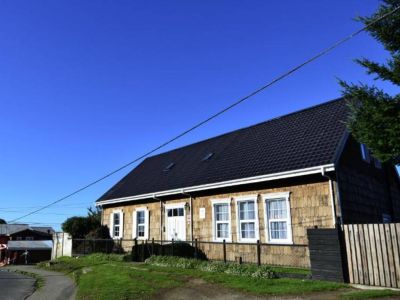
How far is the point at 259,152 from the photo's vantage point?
1923cm

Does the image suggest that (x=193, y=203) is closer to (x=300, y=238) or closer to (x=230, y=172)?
(x=230, y=172)

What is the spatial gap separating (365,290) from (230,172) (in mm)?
9809

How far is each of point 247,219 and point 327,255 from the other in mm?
6291

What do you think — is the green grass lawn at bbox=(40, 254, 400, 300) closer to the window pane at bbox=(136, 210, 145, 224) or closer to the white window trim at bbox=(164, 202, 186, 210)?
the white window trim at bbox=(164, 202, 186, 210)

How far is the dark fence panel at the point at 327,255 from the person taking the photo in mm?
11375

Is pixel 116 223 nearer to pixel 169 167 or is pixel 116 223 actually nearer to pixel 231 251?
pixel 169 167

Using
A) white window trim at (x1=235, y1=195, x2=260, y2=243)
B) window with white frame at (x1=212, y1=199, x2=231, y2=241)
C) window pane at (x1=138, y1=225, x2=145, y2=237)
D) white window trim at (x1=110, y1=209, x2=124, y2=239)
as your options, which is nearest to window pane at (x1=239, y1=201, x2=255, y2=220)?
white window trim at (x1=235, y1=195, x2=260, y2=243)

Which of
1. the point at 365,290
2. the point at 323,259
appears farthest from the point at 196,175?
the point at 365,290

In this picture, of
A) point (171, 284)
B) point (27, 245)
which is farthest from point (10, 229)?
point (171, 284)

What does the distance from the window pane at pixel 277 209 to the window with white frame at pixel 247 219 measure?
0.67m

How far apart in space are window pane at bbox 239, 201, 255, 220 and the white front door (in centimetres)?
419

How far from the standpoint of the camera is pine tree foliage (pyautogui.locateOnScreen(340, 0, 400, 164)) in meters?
11.5

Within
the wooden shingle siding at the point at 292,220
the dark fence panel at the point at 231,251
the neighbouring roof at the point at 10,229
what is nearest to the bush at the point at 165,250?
the dark fence panel at the point at 231,251

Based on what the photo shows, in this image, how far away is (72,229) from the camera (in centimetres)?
2809
